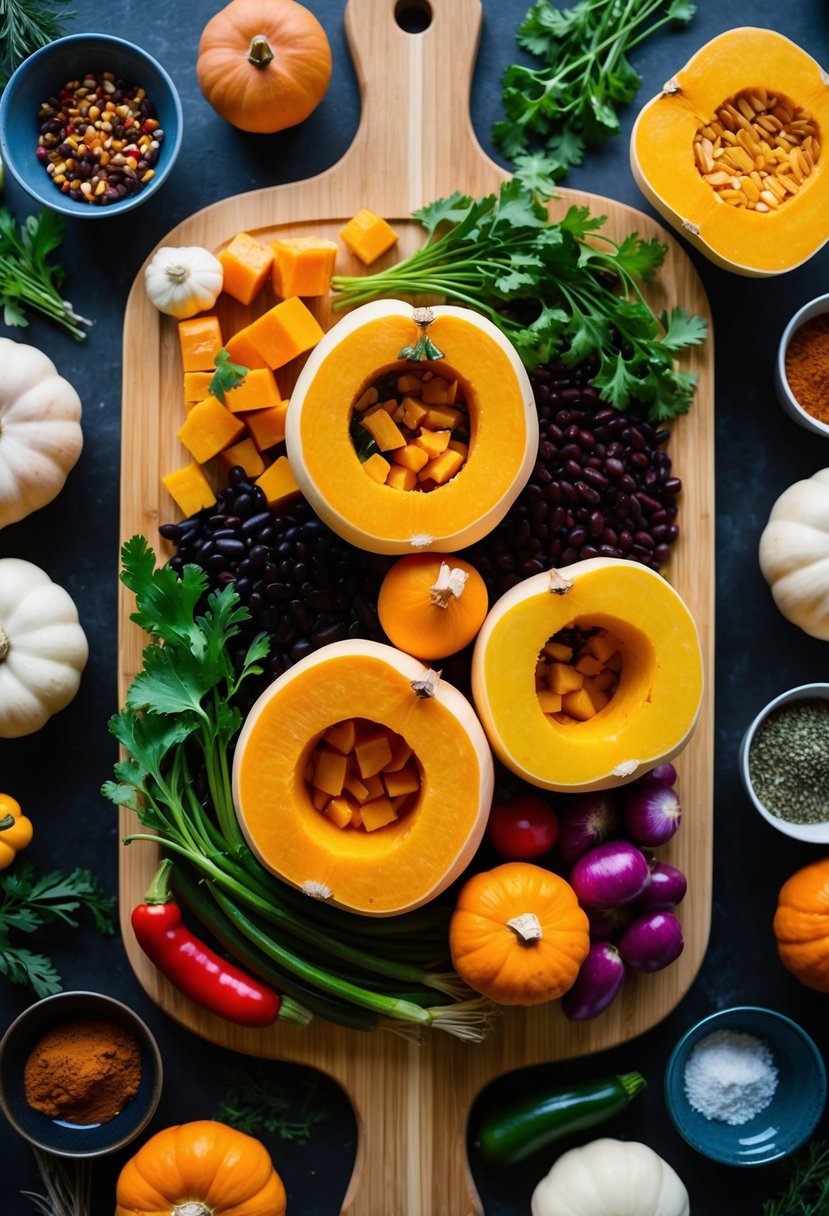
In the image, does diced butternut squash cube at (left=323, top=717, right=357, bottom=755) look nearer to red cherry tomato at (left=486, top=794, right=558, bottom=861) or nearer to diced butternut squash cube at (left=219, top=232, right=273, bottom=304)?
red cherry tomato at (left=486, top=794, right=558, bottom=861)

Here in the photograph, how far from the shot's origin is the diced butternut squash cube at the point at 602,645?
2643mm

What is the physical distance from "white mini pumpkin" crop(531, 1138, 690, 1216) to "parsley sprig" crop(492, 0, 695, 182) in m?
2.40

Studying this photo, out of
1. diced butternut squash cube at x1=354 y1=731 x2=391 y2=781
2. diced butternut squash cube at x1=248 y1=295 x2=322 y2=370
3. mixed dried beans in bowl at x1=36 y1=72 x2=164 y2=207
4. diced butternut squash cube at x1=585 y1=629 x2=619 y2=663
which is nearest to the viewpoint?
diced butternut squash cube at x1=354 y1=731 x2=391 y2=781

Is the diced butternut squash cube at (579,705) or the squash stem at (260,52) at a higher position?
the squash stem at (260,52)

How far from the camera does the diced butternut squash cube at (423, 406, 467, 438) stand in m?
2.61

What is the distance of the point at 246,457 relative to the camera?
111 inches

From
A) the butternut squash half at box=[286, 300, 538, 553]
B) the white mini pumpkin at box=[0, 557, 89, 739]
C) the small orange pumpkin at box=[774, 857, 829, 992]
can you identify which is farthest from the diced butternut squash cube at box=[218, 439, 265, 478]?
the small orange pumpkin at box=[774, 857, 829, 992]

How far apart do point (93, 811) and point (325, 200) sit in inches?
65.6

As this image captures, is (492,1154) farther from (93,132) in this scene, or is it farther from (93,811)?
(93,132)

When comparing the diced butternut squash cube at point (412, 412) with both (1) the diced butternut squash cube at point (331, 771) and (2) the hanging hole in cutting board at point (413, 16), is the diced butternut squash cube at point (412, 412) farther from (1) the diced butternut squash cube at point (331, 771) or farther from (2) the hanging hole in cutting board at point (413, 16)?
(2) the hanging hole in cutting board at point (413, 16)

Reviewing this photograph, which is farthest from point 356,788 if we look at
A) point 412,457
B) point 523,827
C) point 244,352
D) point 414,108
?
point 414,108

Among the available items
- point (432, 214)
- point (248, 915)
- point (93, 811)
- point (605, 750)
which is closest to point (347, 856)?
point (248, 915)

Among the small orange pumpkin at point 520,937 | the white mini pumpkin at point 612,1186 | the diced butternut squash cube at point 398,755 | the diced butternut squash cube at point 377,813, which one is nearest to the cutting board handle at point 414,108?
the diced butternut squash cube at point 398,755

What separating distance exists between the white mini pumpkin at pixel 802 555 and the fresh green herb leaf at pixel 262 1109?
5.58 ft
